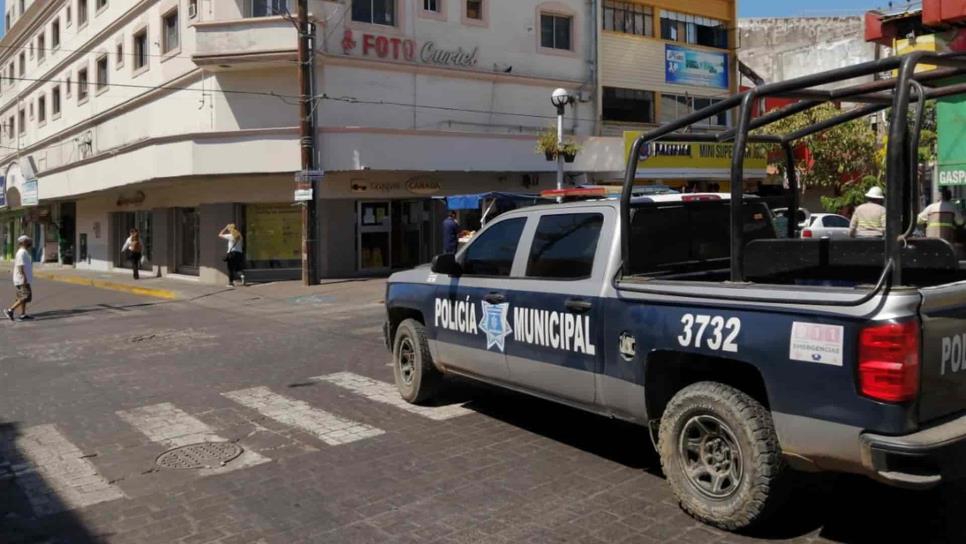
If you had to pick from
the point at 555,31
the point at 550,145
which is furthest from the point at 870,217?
the point at 555,31

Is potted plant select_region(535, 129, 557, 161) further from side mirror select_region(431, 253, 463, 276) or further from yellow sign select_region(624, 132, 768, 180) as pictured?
side mirror select_region(431, 253, 463, 276)

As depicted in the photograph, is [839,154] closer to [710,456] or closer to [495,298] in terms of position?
[495,298]

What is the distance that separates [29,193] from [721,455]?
38.3 meters

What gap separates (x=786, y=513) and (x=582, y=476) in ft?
4.22

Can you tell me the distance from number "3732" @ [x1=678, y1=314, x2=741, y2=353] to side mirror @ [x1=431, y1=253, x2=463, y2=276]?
252cm

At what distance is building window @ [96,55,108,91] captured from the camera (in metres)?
30.5

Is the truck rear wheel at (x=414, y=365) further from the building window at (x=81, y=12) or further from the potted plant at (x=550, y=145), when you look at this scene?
the building window at (x=81, y=12)

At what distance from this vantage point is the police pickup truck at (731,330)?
11.6 feet

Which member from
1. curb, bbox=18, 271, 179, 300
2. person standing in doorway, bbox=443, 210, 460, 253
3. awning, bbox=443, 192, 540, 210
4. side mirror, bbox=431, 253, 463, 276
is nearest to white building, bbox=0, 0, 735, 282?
curb, bbox=18, 271, 179, 300

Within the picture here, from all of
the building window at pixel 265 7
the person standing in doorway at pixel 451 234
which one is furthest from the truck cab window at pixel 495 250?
the building window at pixel 265 7

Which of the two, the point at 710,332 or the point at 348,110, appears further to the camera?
the point at 348,110

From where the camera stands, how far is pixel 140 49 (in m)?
27.5

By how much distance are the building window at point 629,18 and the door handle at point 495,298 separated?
25.1 meters

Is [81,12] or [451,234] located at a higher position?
[81,12]
